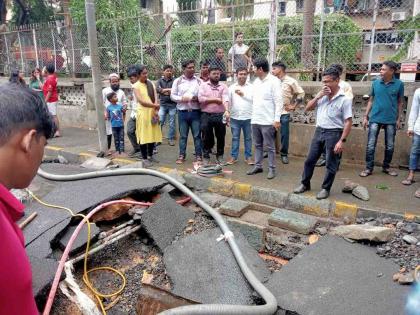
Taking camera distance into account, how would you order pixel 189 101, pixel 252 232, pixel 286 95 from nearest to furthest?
1. pixel 252 232
2. pixel 189 101
3. pixel 286 95

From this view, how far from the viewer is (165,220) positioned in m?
4.64

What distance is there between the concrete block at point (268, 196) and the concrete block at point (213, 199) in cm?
47

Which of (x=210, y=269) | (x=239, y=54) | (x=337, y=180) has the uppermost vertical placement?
(x=239, y=54)

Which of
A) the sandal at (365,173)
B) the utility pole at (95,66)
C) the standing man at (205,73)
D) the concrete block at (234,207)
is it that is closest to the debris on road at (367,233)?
the concrete block at (234,207)

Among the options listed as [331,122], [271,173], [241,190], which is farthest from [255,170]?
[331,122]

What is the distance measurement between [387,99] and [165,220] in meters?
4.06

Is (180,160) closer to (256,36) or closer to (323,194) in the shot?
(323,194)

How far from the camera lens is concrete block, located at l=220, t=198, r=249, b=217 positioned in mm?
5047

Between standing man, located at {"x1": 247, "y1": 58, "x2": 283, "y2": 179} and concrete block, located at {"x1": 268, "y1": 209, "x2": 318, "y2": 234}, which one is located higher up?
standing man, located at {"x1": 247, "y1": 58, "x2": 283, "y2": 179}

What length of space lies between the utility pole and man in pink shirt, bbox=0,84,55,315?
604 centimetres

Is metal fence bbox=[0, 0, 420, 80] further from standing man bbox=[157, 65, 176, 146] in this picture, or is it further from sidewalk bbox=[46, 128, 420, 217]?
sidewalk bbox=[46, 128, 420, 217]

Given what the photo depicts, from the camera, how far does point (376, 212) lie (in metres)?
4.83

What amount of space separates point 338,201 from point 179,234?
229 centimetres

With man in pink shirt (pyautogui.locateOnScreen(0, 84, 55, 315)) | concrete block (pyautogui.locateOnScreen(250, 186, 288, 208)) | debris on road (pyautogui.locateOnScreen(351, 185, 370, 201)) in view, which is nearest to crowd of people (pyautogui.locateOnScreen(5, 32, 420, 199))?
concrete block (pyautogui.locateOnScreen(250, 186, 288, 208))
